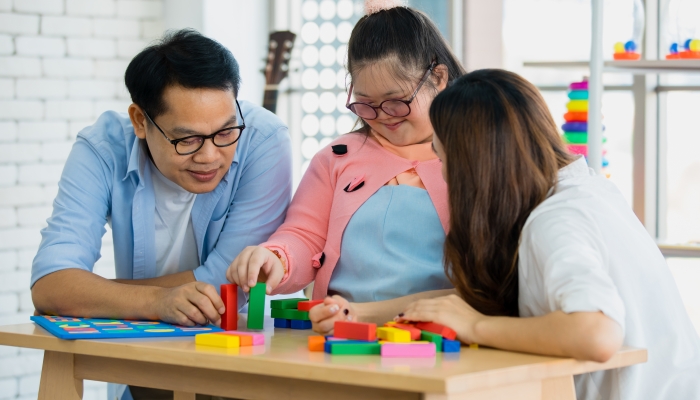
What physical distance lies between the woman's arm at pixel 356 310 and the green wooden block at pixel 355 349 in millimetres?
219

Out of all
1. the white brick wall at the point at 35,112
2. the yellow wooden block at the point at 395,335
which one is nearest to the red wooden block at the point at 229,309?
the yellow wooden block at the point at 395,335

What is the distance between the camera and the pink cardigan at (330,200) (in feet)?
5.80

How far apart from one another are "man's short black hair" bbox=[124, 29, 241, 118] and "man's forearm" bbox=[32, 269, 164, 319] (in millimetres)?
427

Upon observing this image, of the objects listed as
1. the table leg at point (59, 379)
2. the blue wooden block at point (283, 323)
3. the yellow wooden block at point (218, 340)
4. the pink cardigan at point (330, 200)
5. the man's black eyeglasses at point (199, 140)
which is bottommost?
the table leg at point (59, 379)

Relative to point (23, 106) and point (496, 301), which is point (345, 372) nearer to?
point (496, 301)

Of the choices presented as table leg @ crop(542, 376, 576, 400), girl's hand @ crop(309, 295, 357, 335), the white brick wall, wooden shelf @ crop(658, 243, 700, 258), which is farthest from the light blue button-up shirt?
wooden shelf @ crop(658, 243, 700, 258)

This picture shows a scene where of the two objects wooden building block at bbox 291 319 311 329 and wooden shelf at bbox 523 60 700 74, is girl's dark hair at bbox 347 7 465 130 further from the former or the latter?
wooden shelf at bbox 523 60 700 74

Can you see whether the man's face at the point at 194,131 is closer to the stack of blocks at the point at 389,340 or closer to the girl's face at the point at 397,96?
the girl's face at the point at 397,96

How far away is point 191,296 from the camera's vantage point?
157cm

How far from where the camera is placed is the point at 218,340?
4.23 ft

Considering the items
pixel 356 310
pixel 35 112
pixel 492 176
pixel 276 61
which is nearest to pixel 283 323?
pixel 356 310

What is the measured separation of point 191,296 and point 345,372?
59 centimetres

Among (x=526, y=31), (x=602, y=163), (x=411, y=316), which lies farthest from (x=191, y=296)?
(x=526, y=31)

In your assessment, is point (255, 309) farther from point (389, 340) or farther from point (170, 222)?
point (170, 222)
